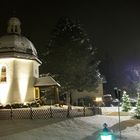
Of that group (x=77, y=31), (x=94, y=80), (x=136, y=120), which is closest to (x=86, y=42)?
(x=77, y=31)

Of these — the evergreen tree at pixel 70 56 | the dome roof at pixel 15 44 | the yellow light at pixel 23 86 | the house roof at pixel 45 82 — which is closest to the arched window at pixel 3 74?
the yellow light at pixel 23 86

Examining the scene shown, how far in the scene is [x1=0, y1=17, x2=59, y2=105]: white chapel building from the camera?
131 feet

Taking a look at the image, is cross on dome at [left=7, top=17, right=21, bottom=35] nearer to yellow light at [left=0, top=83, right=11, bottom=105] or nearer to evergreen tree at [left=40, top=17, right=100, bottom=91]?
evergreen tree at [left=40, top=17, right=100, bottom=91]

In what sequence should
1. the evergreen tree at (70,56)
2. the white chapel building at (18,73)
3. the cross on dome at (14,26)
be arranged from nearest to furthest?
1. the white chapel building at (18,73)
2. the cross on dome at (14,26)
3. the evergreen tree at (70,56)

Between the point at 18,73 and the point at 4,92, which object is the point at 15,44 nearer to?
the point at 18,73

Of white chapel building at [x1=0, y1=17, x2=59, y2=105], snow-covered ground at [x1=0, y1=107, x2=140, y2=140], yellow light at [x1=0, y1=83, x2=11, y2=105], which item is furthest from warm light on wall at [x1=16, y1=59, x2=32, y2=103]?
snow-covered ground at [x1=0, y1=107, x2=140, y2=140]

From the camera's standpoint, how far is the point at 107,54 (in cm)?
9612

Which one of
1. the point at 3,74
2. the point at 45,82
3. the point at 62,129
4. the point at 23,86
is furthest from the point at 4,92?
the point at 62,129

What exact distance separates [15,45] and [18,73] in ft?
11.7

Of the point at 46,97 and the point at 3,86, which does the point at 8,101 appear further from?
the point at 46,97

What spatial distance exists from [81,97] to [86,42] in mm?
12934

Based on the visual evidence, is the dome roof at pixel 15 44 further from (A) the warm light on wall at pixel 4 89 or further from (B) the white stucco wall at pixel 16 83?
(A) the warm light on wall at pixel 4 89

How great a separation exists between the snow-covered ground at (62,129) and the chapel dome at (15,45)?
15798 millimetres

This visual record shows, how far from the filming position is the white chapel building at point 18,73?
39.8m
